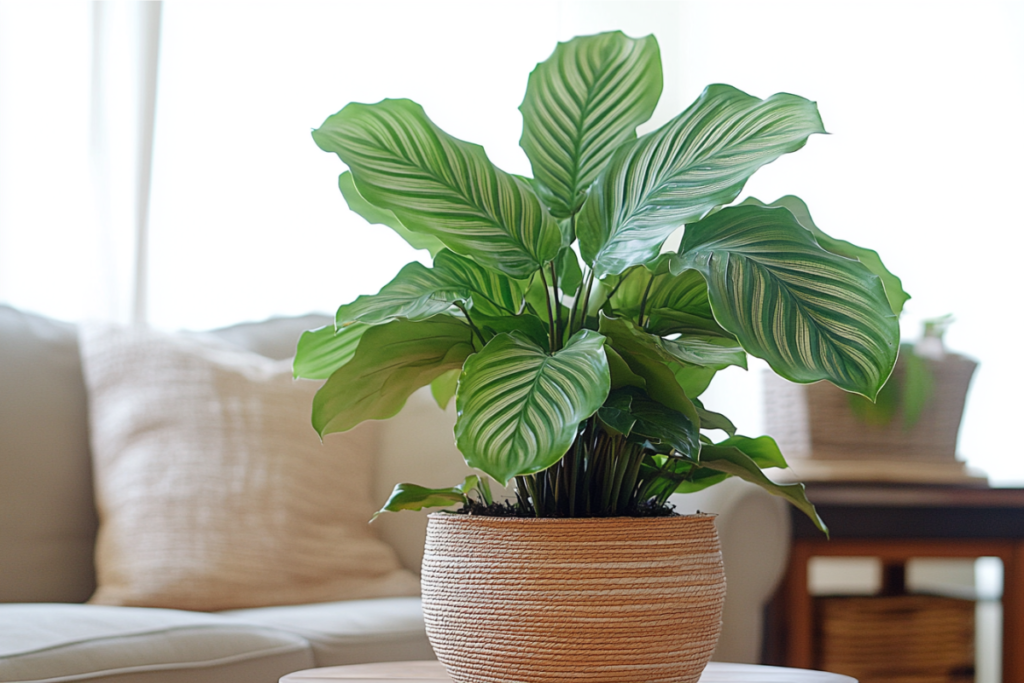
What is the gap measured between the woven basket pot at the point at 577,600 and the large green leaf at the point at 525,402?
103 mm

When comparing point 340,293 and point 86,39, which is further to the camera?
point 340,293

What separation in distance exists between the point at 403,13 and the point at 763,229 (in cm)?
207

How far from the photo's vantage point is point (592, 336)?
63 centimetres

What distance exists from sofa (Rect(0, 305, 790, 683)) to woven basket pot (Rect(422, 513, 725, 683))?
541mm

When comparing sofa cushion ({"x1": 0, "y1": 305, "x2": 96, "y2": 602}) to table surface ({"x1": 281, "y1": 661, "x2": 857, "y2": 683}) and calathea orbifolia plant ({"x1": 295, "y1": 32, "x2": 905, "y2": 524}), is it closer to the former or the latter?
table surface ({"x1": 281, "y1": 661, "x2": 857, "y2": 683})

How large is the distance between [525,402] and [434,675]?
15.1 inches

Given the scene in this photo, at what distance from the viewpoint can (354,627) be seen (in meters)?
1.24

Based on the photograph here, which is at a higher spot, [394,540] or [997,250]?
[997,250]

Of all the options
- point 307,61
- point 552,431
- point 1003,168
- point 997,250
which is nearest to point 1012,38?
point 1003,168

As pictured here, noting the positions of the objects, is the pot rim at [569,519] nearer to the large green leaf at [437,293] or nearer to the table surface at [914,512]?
the large green leaf at [437,293]

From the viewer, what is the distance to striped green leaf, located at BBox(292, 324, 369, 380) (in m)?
0.79

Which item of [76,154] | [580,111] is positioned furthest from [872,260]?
[76,154]

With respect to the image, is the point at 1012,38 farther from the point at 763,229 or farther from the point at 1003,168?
the point at 763,229

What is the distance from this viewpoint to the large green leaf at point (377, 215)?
0.80 m
